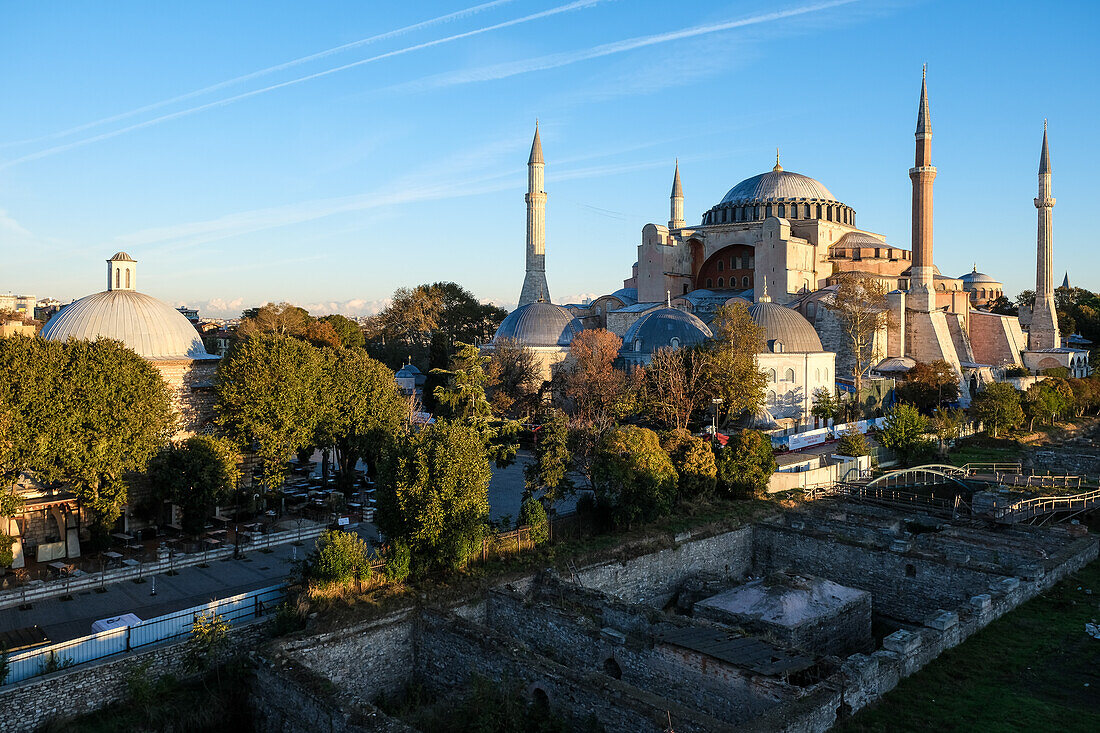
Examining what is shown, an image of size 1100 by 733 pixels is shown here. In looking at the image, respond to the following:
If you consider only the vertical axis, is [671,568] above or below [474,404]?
below

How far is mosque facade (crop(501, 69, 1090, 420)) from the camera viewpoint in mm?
36656

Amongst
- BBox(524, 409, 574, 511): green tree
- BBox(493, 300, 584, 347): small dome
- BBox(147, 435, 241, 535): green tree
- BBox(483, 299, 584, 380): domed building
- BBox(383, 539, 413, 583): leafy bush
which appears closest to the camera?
BBox(383, 539, 413, 583): leafy bush

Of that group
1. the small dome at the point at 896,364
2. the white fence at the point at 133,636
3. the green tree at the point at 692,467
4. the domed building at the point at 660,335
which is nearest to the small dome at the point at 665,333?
the domed building at the point at 660,335

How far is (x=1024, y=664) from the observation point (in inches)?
405

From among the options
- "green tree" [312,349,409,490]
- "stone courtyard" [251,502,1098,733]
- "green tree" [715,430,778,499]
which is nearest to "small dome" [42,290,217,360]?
"green tree" [312,349,409,490]

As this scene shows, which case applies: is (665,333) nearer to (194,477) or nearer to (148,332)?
(148,332)

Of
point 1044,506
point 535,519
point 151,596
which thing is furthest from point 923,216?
point 151,596

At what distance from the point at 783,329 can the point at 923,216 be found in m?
11.7

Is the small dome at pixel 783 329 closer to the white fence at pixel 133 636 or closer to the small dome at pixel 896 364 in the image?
the small dome at pixel 896 364

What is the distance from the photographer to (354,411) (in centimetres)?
1873

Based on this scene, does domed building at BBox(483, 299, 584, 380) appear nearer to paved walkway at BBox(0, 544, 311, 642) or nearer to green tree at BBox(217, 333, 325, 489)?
green tree at BBox(217, 333, 325, 489)

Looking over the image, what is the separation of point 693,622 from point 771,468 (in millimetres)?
8461

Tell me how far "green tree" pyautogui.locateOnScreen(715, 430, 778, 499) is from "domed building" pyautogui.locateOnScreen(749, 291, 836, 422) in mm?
10319

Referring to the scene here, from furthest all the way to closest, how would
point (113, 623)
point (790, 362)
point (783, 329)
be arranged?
point (783, 329)
point (790, 362)
point (113, 623)
